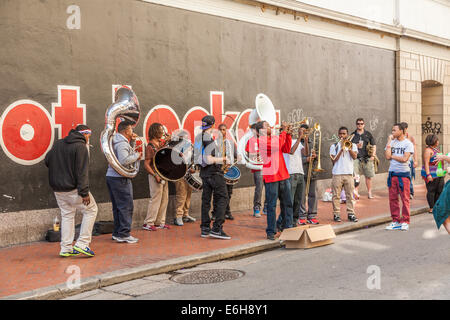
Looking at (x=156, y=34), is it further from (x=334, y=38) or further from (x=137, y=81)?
(x=334, y=38)

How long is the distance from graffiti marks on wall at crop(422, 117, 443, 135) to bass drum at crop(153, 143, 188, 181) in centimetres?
1364

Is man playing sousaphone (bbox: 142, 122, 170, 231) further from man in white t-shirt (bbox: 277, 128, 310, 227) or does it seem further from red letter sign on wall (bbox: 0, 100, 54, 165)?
man in white t-shirt (bbox: 277, 128, 310, 227)

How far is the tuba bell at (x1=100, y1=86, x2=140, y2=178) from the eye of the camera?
787 cm

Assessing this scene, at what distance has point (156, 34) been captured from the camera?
1005 centimetres

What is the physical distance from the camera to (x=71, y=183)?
23.0ft

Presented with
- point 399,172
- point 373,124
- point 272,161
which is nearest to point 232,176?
point 272,161

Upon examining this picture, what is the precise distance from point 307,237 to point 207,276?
2.10 meters

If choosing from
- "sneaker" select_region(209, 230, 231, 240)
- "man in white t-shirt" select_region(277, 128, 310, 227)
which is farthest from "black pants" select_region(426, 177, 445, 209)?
"sneaker" select_region(209, 230, 231, 240)

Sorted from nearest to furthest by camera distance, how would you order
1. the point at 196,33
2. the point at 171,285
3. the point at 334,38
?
1. the point at 171,285
2. the point at 196,33
3. the point at 334,38

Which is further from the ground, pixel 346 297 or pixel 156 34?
pixel 156 34

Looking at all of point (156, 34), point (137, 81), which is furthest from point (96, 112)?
point (156, 34)

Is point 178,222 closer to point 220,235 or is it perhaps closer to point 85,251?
point 220,235

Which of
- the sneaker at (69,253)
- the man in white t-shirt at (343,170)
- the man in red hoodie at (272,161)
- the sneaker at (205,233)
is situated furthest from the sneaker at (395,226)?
the sneaker at (69,253)
